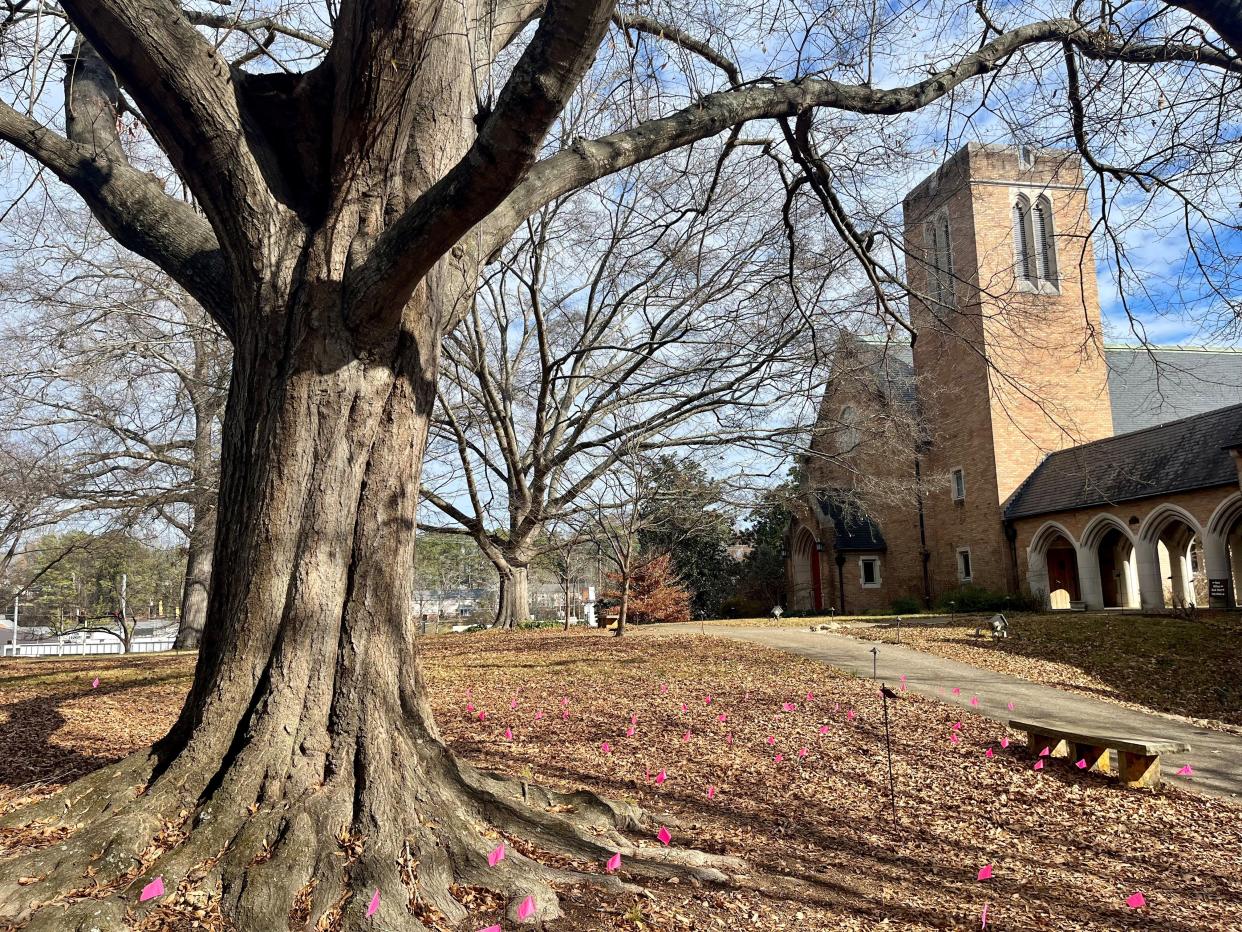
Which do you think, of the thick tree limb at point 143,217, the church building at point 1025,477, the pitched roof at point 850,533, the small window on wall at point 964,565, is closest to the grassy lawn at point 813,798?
the thick tree limb at point 143,217

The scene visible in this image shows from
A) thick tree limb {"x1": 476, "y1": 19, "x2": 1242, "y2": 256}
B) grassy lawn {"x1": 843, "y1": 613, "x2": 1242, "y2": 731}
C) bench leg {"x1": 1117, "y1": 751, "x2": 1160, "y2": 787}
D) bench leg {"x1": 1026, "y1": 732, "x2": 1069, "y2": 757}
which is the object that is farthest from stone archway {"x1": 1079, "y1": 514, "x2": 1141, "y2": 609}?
thick tree limb {"x1": 476, "y1": 19, "x2": 1242, "y2": 256}

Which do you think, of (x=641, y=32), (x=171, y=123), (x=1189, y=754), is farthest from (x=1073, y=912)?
(x=171, y=123)

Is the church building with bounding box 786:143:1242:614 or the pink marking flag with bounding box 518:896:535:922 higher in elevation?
the church building with bounding box 786:143:1242:614

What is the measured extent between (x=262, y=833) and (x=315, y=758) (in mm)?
417

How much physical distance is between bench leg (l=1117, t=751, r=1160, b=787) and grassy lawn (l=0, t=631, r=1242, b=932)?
139mm

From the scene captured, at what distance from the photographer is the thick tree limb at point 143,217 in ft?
15.2

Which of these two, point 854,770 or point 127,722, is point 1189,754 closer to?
point 854,770

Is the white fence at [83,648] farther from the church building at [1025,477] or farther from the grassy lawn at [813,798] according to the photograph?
the grassy lawn at [813,798]

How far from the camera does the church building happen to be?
19250 mm

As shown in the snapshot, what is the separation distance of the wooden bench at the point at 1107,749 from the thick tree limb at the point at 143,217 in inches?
278

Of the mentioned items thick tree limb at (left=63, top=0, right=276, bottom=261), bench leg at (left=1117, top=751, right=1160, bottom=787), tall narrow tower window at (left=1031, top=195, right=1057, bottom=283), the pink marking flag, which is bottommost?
bench leg at (left=1117, top=751, right=1160, bottom=787)

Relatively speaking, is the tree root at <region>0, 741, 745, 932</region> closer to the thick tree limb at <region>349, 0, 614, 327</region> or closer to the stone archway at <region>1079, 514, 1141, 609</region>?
the thick tree limb at <region>349, 0, 614, 327</region>

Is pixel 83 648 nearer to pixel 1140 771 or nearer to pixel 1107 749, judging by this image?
pixel 1107 749

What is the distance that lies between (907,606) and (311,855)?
2783cm
